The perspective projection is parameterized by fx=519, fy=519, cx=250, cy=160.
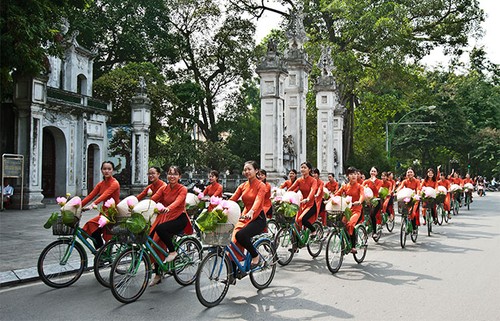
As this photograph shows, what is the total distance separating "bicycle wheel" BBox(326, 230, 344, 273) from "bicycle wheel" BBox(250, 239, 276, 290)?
1196 millimetres

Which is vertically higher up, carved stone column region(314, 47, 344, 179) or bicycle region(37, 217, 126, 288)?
carved stone column region(314, 47, 344, 179)

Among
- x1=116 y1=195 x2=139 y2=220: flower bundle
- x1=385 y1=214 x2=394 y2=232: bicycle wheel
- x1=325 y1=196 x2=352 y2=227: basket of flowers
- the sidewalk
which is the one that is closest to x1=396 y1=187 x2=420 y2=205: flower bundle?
x1=385 y1=214 x2=394 y2=232: bicycle wheel

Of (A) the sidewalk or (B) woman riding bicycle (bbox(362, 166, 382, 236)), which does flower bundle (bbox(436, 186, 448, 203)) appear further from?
(A) the sidewalk

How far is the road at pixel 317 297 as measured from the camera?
18.8ft

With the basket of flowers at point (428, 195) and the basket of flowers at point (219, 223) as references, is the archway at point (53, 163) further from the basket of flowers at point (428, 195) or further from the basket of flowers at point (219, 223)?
the basket of flowers at point (219, 223)

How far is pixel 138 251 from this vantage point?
21.1 feet

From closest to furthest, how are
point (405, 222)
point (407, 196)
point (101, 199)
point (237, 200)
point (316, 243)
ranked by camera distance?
point (237, 200) → point (101, 199) → point (316, 243) → point (407, 196) → point (405, 222)

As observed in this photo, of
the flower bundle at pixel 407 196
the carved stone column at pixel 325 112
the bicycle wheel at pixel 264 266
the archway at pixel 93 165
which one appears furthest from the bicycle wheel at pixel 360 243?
the archway at pixel 93 165

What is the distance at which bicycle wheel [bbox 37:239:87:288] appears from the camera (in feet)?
22.4

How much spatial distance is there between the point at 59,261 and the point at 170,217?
5.24 ft

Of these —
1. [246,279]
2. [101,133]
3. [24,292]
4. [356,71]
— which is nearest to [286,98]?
[356,71]

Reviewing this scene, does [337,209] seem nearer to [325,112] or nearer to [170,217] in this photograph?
[170,217]

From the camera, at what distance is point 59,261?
22.9 ft

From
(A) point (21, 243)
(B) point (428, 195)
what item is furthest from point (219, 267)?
(B) point (428, 195)
